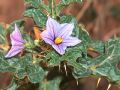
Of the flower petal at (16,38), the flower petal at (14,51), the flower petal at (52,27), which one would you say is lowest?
the flower petal at (14,51)

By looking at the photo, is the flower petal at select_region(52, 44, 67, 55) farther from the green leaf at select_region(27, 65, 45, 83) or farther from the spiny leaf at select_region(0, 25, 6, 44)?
the spiny leaf at select_region(0, 25, 6, 44)

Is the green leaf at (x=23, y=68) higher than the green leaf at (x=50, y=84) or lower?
higher

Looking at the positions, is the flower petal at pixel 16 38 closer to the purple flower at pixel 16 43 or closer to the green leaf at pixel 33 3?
the purple flower at pixel 16 43

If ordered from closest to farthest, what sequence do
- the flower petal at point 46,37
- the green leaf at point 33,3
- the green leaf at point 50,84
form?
the flower petal at point 46,37
the green leaf at point 33,3
the green leaf at point 50,84

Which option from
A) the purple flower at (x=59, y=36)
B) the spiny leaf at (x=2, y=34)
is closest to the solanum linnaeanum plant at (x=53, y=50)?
the purple flower at (x=59, y=36)

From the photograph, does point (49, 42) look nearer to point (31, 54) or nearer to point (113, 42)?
point (31, 54)

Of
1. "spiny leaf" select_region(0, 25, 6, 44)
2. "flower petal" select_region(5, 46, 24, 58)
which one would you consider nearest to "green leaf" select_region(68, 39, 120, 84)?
"flower petal" select_region(5, 46, 24, 58)

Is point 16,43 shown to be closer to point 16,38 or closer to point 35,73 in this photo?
point 16,38

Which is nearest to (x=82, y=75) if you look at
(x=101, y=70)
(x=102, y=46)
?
(x=101, y=70)
